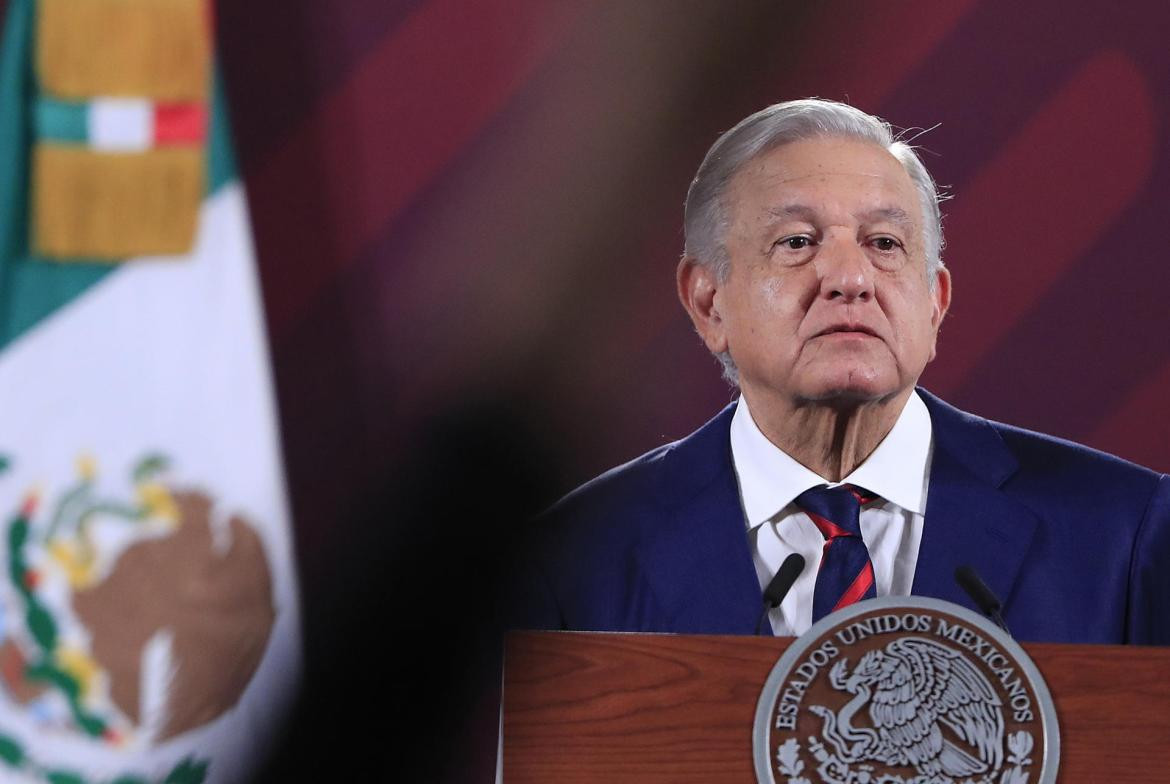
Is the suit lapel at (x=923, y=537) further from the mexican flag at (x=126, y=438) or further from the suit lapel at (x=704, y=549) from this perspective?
the mexican flag at (x=126, y=438)

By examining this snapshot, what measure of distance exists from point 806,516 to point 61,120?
1.58 m

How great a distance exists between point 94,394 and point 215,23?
2.59ft

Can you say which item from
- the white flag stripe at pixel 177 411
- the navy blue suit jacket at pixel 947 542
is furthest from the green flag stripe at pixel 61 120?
the navy blue suit jacket at pixel 947 542

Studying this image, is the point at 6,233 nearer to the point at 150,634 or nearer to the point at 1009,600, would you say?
the point at 150,634

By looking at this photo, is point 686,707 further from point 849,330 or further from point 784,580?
point 849,330

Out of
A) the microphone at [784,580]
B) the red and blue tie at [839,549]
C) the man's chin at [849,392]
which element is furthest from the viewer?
the man's chin at [849,392]

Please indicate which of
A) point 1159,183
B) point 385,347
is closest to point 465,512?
point 385,347

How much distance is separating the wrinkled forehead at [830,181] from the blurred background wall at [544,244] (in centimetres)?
24

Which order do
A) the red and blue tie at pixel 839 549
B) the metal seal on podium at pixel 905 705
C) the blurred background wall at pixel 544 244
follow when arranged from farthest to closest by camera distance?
the blurred background wall at pixel 544 244
the red and blue tie at pixel 839 549
the metal seal on podium at pixel 905 705

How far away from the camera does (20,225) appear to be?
2508mm

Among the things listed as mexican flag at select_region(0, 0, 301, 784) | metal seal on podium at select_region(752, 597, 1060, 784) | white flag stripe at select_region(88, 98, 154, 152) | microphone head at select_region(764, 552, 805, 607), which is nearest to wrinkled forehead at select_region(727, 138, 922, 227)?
microphone head at select_region(764, 552, 805, 607)

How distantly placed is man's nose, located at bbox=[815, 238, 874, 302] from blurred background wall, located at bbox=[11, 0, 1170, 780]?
0.37 m

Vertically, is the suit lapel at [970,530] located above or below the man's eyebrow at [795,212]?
below

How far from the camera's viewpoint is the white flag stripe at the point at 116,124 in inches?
98.0
